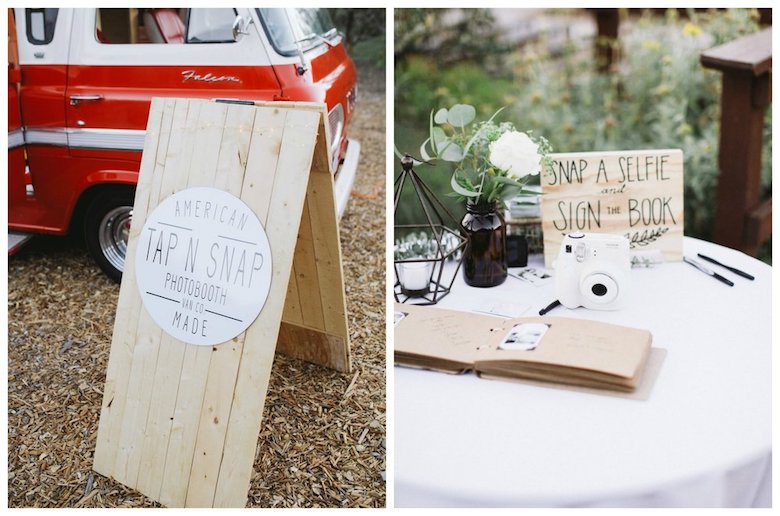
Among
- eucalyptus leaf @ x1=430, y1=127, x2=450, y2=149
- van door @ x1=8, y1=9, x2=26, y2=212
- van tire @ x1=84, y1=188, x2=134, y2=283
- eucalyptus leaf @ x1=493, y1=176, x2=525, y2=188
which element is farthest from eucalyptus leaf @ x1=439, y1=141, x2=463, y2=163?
van door @ x1=8, y1=9, x2=26, y2=212

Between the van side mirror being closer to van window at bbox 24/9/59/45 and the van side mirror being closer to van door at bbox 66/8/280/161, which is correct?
van door at bbox 66/8/280/161

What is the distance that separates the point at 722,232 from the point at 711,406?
2693 mm

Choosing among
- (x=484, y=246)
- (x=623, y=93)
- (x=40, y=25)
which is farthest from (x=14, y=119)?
(x=623, y=93)

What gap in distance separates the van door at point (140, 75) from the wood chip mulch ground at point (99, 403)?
0.81m

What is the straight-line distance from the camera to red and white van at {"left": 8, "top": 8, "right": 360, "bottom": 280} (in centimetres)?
331

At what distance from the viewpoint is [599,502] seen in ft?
4.46

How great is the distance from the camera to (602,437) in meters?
1.48

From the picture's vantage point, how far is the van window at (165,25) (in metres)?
3.33

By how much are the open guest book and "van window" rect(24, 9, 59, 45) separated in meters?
2.52

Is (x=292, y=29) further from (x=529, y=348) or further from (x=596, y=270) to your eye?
(x=529, y=348)

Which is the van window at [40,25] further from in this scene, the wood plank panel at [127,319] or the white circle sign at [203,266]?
the white circle sign at [203,266]

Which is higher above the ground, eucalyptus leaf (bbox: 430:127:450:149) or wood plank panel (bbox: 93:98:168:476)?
eucalyptus leaf (bbox: 430:127:450:149)

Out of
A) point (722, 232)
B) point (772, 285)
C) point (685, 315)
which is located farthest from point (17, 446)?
point (722, 232)

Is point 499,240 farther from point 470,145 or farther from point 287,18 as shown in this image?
point 287,18
